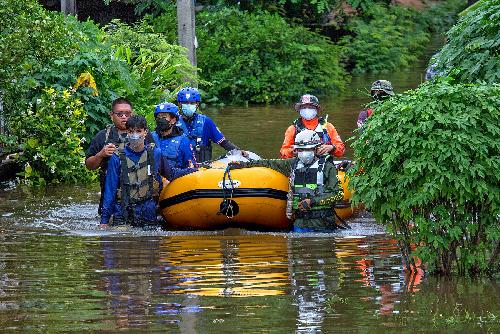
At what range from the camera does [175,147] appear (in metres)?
15.0

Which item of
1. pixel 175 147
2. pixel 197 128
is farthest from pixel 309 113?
pixel 197 128

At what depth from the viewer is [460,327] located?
9031 mm

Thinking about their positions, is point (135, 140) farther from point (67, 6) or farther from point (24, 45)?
point (67, 6)

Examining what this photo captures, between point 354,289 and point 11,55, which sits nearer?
point 354,289

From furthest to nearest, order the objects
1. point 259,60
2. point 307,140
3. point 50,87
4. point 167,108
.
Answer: point 259,60 → point 50,87 → point 167,108 → point 307,140

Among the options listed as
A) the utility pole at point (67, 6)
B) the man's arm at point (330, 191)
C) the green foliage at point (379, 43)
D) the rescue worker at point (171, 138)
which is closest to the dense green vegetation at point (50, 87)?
the rescue worker at point (171, 138)

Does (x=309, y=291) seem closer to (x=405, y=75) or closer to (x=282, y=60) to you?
(x=282, y=60)

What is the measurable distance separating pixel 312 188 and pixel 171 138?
6.32 feet

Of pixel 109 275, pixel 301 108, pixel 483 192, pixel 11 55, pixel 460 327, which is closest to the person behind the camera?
pixel 460 327

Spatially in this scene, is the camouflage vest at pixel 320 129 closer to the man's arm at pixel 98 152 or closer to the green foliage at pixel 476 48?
the green foliage at pixel 476 48

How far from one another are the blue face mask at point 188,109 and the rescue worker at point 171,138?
0.73 metres

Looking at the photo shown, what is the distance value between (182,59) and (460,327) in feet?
44.7

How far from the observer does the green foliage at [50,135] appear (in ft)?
58.0

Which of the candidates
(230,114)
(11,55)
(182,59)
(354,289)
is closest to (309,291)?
(354,289)
